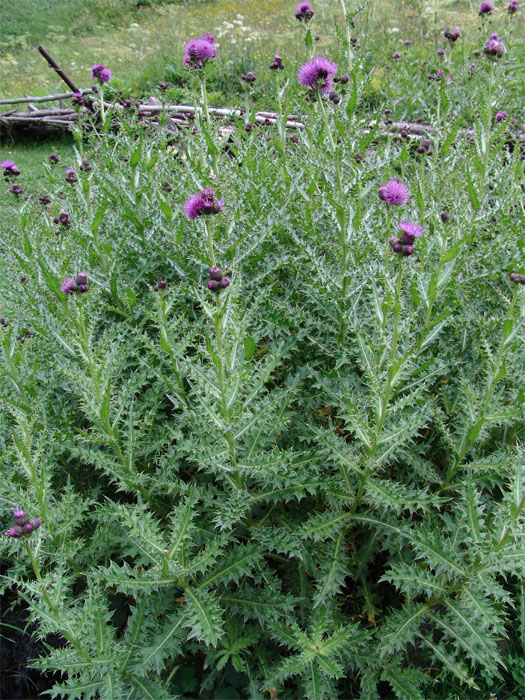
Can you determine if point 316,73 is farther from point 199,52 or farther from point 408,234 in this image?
point 408,234

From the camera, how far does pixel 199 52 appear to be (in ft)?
9.15

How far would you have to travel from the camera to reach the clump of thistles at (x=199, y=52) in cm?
279

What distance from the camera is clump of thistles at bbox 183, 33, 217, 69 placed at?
2791 millimetres

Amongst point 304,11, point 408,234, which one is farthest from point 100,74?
point 408,234

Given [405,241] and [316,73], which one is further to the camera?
[316,73]

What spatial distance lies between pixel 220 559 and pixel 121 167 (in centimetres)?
252

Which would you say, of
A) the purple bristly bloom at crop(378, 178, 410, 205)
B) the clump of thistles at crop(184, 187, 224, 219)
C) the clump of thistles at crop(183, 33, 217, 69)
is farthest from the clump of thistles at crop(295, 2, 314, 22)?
the clump of thistles at crop(184, 187, 224, 219)

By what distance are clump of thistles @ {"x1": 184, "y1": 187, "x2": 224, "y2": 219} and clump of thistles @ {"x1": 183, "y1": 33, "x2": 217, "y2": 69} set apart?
1.49 meters

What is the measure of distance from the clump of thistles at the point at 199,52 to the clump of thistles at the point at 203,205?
1.49m

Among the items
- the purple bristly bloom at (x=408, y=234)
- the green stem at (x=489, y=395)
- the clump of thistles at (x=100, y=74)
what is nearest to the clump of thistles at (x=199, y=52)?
the clump of thistles at (x=100, y=74)

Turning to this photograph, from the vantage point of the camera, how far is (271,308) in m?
2.50

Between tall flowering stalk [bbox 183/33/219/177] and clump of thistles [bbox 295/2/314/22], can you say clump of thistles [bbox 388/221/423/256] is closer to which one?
tall flowering stalk [bbox 183/33/219/177]

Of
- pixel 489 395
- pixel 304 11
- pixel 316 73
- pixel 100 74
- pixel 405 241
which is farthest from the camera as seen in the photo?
pixel 100 74

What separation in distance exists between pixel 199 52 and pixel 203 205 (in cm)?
158
